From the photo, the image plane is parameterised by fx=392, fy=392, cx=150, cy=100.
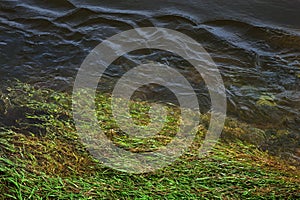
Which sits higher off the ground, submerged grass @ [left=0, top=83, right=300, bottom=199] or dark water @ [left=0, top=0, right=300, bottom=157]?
dark water @ [left=0, top=0, right=300, bottom=157]

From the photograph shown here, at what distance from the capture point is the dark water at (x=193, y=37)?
5.30 metres

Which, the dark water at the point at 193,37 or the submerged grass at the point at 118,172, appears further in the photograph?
the dark water at the point at 193,37

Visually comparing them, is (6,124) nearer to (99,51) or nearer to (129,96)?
(129,96)

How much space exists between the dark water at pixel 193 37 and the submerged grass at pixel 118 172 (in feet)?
2.22

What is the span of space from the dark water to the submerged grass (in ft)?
2.22

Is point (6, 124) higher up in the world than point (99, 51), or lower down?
lower down

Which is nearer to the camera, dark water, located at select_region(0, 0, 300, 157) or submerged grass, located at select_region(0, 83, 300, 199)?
submerged grass, located at select_region(0, 83, 300, 199)

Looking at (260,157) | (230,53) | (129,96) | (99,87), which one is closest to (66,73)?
(99,87)

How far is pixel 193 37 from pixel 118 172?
3326 millimetres

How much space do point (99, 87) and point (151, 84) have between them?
732 mm

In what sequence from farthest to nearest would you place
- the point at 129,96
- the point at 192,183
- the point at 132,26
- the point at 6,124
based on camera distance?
the point at 132,26 < the point at 129,96 < the point at 6,124 < the point at 192,183

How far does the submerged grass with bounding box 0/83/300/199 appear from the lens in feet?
12.1

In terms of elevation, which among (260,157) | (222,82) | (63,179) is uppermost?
(222,82)

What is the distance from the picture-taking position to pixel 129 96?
525 cm
